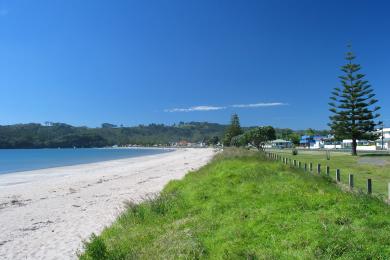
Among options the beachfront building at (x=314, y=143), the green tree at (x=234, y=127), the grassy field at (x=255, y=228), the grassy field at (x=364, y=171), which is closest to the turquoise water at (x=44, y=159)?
the green tree at (x=234, y=127)

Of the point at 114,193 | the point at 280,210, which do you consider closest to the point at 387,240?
the point at 280,210

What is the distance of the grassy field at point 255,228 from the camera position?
16.5 feet

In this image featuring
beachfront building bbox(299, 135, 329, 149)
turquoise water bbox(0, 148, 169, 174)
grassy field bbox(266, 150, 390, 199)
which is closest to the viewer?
grassy field bbox(266, 150, 390, 199)

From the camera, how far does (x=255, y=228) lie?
611cm

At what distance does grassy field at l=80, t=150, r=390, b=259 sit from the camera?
5031mm

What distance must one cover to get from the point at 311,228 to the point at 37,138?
623 ft

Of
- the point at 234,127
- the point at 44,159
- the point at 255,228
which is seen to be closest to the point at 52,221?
the point at 255,228

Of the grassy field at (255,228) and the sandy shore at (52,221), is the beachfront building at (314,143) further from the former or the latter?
the grassy field at (255,228)

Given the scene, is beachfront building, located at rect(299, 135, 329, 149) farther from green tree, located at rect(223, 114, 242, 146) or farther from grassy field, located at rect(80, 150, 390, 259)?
grassy field, located at rect(80, 150, 390, 259)

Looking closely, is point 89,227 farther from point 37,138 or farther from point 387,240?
point 37,138

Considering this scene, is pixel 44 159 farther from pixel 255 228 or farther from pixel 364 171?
pixel 255 228

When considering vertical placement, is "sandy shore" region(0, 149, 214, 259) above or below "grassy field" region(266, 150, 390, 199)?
below

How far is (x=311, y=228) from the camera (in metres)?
5.61

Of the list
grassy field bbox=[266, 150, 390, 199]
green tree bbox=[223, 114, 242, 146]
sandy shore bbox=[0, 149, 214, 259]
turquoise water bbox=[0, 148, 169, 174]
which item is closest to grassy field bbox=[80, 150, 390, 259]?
sandy shore bbox=[0, 149, 214, 259]
